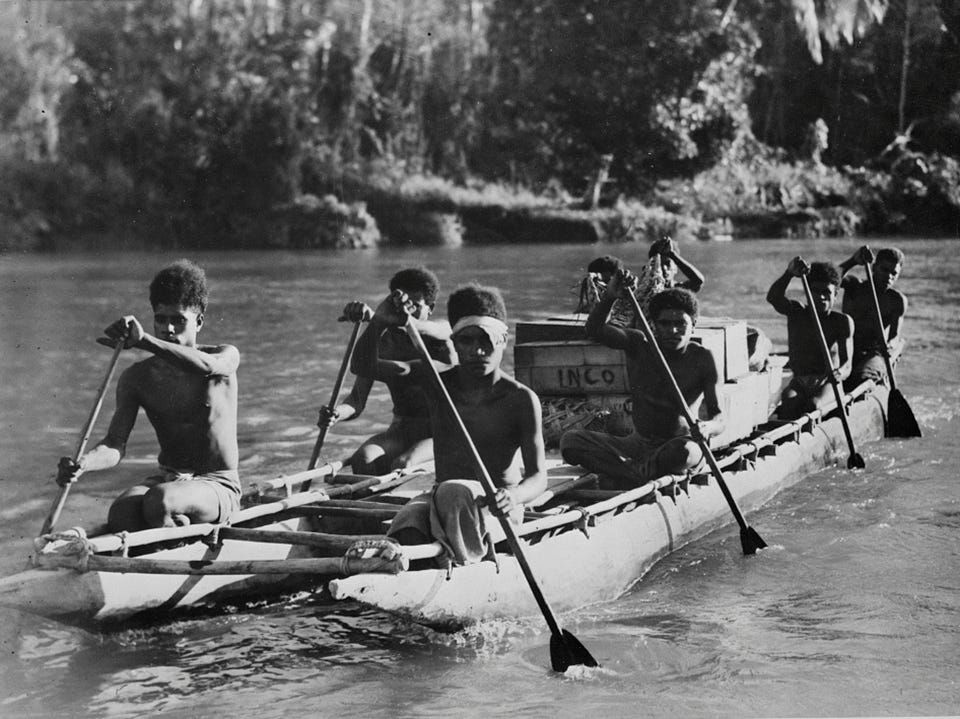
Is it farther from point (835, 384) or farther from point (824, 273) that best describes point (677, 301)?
point (824, 273)

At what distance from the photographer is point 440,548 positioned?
230 inches

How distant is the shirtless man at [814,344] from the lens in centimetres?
1067

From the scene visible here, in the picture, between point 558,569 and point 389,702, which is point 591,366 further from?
point 389,702

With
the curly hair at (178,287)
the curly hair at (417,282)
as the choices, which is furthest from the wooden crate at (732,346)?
the curly hair at (178,287)

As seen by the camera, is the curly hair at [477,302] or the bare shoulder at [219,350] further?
the bare shoulder at [219,350]

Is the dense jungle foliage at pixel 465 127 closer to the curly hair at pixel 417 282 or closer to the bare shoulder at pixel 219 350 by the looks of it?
the curly hair at pixel 417 282

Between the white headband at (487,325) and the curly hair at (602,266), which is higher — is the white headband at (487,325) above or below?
below

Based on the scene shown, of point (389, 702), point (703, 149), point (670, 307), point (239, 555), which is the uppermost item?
point (703, 149)

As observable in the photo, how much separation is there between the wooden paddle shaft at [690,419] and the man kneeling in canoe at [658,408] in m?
0.09

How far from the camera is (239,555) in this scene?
21.0ft

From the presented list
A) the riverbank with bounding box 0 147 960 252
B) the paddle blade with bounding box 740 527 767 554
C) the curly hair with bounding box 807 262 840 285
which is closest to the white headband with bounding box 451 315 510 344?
the paddle blade with bounding box 740 527 767 554

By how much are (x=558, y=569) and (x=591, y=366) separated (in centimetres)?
330

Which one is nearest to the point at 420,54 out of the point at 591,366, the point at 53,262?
the point at 53,262

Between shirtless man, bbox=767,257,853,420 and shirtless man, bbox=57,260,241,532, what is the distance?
553cm
